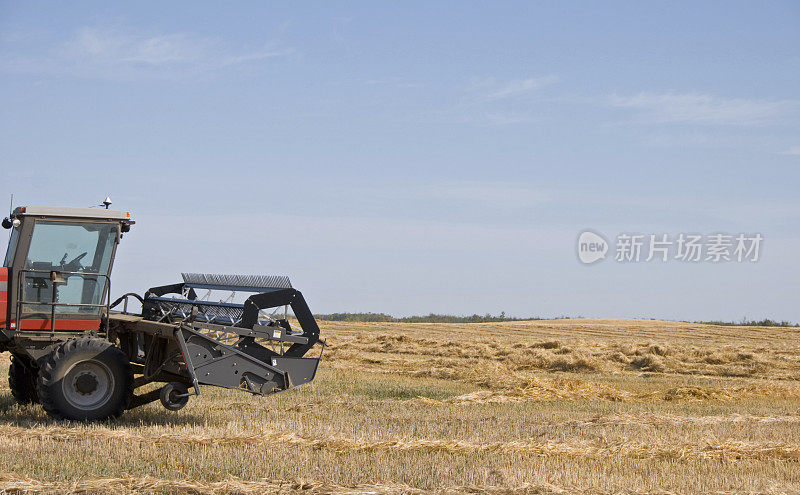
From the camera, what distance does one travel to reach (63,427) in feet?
27.6

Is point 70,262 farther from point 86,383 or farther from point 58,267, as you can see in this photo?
point 86,383

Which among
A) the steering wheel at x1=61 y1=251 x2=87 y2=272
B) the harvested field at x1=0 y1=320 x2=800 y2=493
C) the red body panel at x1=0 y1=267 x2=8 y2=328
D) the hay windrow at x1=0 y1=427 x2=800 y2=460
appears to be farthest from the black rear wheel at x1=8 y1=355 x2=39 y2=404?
the hay windrow at x1=0 y1=427 x2=800 y2=460

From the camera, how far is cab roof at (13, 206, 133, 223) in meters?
9.34

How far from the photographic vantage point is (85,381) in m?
8.93

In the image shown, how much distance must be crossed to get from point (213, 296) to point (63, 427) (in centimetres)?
269

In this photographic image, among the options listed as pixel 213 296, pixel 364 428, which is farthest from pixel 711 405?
pixel 213 296

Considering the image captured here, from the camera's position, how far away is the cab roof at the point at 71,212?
9.34 metres

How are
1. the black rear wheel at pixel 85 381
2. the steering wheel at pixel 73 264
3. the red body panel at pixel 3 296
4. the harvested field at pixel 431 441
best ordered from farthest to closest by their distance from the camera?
the steering wheel at pixel 73 264, the red body panel at pixel 3 296, the black rear wheel at pixel 85 381, the harvested field at pixel 431 441

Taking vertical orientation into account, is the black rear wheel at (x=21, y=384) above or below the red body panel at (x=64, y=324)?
below

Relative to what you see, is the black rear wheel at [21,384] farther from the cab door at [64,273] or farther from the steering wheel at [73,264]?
the steering wheel at [73,264]

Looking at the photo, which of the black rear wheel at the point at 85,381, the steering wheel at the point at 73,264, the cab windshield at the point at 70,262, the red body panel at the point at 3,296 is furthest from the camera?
the steering wheel at the point at 73,264

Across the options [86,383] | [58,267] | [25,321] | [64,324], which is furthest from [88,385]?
[58,267]

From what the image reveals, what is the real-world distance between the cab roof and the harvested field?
7.69 ft

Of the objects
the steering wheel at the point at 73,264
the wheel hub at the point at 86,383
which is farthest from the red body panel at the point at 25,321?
the wheel hub at the point at 86,383
